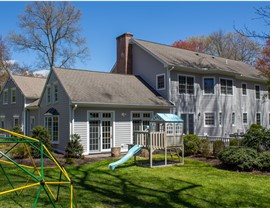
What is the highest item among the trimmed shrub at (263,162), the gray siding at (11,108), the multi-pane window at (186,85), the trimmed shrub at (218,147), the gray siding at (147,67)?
the gray siding at (147,67)

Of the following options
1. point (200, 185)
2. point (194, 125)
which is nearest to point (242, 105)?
point (194, 125)

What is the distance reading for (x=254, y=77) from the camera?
1081 inches

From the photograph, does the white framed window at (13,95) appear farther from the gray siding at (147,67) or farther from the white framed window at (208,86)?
the white framed window at (208,86)

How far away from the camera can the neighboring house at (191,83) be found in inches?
857

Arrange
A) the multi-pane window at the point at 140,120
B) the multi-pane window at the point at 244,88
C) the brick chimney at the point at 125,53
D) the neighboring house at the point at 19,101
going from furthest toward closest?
the multi-pane window at the point at 244,88, the brick chimney at the point at 125,53, the neighboring house at the point at 19,101, the multi-pane window at the point at 140,120

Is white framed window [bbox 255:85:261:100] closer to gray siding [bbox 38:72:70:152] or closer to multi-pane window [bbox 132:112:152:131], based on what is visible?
multi-pane window [bbox 132:112:152:131]

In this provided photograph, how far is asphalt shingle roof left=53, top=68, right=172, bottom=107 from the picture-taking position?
56.7ft

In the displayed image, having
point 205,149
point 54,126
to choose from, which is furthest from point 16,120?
point 205,149

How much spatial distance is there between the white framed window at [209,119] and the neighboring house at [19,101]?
13.6 metres

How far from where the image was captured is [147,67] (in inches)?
915

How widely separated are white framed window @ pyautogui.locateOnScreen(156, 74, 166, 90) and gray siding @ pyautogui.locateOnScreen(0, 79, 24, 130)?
12060mm

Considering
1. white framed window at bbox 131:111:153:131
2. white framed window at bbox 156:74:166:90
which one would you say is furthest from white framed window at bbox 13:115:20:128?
white framed window at bbox 156:74:166:90

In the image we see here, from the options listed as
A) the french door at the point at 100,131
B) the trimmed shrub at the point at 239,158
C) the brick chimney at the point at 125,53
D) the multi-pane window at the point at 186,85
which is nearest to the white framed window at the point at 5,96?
the brick chimney at the point at 125,53

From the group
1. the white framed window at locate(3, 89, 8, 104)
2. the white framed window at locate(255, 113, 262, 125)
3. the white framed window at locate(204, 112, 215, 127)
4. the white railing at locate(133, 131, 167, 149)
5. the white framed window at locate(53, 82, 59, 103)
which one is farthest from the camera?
the white framed window at locate(255, 113, 262, 125)
